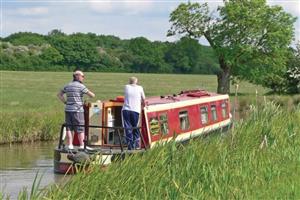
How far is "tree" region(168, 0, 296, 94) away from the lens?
50.9 meters

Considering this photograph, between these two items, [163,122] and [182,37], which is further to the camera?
[182,37]

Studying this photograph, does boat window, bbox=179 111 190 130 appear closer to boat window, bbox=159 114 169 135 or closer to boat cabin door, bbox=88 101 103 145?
boat window, bbox=159 114 169 135

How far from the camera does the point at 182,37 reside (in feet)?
173

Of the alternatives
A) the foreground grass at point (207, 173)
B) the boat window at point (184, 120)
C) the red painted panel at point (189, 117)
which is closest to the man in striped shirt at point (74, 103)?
the red painted panel at point (189, 117)

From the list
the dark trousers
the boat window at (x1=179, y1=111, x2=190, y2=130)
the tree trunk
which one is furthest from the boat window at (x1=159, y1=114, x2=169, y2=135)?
the tree trunk

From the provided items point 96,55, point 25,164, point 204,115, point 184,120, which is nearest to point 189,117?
point 184,120

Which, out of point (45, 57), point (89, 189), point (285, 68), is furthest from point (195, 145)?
point (45, 57)

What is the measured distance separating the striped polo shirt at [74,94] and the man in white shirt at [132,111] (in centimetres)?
85

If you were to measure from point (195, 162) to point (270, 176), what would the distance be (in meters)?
1.14

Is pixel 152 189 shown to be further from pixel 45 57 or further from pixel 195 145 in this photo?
pixel 45 57

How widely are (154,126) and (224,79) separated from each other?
35.3 metres

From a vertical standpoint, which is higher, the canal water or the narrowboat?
the narrowboat

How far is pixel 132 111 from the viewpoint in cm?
1457

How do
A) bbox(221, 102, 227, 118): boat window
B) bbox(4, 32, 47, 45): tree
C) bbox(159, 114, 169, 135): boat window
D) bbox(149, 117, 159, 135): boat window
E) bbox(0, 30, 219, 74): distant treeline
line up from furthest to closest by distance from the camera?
bbox(4, 32, 47, 45): tree, bbox(0, 30, 219, 74): distant treeline, bbox(221, 102, 227, 118): boat window, bbox(159, 114, 169, 135): boat window, bbox(149, 117, 159, 135): boat window
